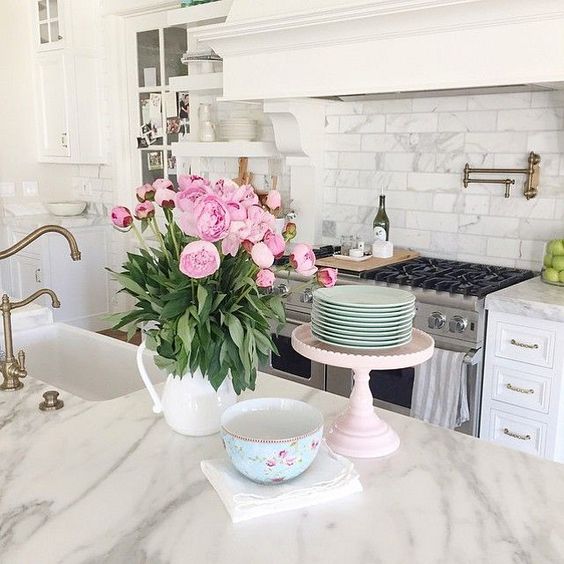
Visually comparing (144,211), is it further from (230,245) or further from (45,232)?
(45,232)

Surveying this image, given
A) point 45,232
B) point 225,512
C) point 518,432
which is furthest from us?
point 518,432

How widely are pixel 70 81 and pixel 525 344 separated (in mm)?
4097

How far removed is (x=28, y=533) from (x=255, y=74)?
274 centimetres

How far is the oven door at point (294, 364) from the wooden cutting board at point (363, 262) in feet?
0.93

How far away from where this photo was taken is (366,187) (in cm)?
380

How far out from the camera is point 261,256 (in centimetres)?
122

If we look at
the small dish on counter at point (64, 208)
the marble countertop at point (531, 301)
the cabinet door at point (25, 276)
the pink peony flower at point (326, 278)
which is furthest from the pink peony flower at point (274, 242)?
the small dish on counter at point (64, 208)

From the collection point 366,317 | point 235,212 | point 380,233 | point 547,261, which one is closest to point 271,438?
point 366,317

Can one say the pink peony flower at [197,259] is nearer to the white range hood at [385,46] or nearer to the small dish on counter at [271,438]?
the small dish on counter at [271,438]

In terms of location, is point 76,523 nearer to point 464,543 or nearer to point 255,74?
point 464,543

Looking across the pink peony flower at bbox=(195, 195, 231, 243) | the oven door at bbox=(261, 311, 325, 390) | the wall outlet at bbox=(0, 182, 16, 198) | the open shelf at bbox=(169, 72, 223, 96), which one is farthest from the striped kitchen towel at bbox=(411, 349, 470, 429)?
the wall outlet at bbox=(0, 182, 16, 198)

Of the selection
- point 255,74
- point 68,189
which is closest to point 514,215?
point 255,74

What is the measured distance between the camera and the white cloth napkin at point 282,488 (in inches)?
44.0

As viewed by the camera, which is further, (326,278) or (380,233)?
(380,233)
